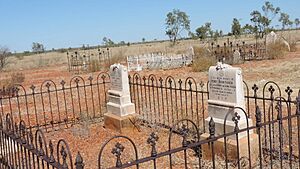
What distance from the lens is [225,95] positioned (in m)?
5.39

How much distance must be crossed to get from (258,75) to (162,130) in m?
8.81

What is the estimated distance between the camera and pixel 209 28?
40.0 m

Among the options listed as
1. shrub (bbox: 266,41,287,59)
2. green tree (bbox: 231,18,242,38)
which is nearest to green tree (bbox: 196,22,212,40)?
green tree (bbox: 231,18,242,38)

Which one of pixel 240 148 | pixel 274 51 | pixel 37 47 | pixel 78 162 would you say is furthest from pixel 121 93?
pixel 37 47

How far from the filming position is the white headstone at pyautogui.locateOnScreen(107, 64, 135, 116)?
7.66 meters

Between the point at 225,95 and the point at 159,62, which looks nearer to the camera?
the point at 225,95

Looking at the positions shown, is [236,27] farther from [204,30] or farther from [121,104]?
[121,104]

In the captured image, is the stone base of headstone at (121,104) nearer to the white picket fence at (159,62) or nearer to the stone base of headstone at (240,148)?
the stone base of headstone at (240,148)

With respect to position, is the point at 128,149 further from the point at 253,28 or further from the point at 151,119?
the point at 253,28

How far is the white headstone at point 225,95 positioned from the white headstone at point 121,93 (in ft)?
8.27

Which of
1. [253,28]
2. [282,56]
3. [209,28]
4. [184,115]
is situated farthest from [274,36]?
[184,115]

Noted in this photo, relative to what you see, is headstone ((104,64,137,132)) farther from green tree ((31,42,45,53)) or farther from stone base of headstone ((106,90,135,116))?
green tree ((31,42,45,53))

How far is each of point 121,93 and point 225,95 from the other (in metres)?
2.96

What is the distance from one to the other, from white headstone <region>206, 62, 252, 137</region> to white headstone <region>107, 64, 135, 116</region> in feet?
8.27
